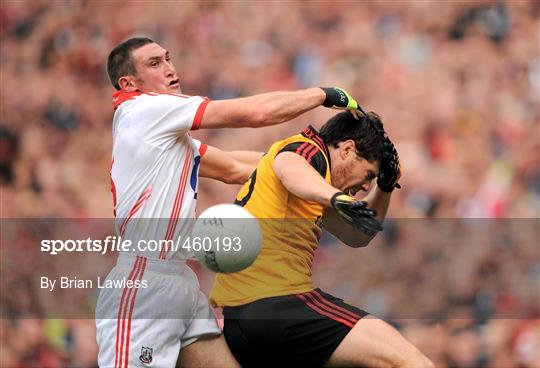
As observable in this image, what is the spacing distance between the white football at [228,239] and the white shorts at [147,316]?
260mm

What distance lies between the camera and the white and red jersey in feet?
16.6

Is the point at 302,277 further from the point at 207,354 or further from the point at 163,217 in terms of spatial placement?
the point at 163,217

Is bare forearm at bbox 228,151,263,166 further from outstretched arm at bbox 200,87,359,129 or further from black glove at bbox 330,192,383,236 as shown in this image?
black glove at bbox 330,192,383,236

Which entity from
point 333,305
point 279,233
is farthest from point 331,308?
point 279,233

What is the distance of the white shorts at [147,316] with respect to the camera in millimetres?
4949

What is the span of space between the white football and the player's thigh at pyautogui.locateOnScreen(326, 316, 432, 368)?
57 cm

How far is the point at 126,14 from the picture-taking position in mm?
10633

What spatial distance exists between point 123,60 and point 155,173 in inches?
32.3

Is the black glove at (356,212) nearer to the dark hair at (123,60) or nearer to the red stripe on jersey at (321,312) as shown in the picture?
the red stripe on jersey at (321,312)

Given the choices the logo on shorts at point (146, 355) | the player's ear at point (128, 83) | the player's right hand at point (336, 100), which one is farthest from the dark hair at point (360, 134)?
the logo on shorts at point (146, 355)

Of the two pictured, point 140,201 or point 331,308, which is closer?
point 331,308

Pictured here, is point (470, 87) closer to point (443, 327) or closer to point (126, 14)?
point (443, 327)

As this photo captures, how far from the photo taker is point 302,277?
496cm

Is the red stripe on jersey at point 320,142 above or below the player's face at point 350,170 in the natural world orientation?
above
